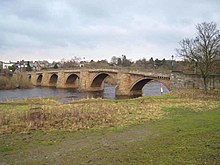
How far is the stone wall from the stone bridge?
98.3 inches

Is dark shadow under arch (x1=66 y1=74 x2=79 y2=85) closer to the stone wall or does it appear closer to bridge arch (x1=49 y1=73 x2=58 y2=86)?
bridge arch (x1=49 y1=73 x2=58 y2=86)

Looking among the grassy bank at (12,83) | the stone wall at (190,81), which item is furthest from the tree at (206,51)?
the grassy bank at (12,83)

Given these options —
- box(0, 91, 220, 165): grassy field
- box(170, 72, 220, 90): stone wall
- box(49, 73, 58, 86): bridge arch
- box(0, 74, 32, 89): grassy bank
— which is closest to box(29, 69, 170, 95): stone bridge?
box(49, 73, 58, 86): bridge arch

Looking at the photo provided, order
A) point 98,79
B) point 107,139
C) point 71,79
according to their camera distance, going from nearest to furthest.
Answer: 1. point 107,139
2. point 98,79
3. point 71,79

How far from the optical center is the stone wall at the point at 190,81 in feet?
100

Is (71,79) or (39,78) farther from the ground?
(39,78)

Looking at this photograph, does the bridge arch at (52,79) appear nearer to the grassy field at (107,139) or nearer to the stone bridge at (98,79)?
the stone bridge at (98,79)

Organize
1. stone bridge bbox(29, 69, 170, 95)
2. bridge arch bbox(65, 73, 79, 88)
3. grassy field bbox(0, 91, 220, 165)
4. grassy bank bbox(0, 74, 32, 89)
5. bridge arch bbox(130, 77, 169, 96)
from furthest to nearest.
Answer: bridge arch bbox(65, 73, 79, 88) < grassy bank bbox(0, 74, 32, 89) < bridge arch bbox(130, 77, 169, 96) < stone bridge bbox(29, 69, 170, 95) < grassy field bbox(0, 91, 220, 165)

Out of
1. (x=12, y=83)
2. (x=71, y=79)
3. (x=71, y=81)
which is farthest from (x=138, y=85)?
(x=12, y=83)

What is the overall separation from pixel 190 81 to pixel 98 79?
41.6 m

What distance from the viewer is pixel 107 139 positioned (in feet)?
33.0

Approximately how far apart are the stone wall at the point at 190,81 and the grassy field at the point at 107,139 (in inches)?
701

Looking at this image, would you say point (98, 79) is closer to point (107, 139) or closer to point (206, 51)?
point (206, 51)

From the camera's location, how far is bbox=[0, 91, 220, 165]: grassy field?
297 inches
